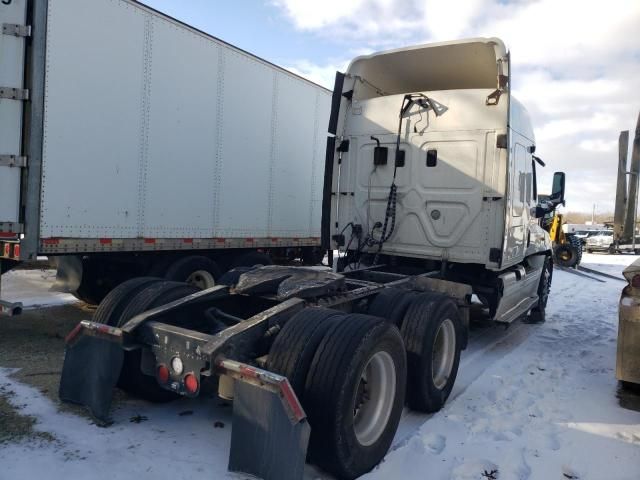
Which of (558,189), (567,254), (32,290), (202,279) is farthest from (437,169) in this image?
(567,254)

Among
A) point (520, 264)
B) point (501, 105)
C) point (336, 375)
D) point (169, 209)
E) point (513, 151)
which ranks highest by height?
point (501, 105)

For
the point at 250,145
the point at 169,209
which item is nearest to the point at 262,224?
the point at 250,145

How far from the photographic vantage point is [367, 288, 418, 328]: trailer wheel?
440cm

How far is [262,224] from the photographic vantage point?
820 centimetres

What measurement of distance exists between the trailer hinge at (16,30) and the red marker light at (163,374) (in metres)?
3.84

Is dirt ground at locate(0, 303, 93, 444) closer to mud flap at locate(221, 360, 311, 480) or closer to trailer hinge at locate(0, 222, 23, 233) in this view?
trailer hinge at locate(0, 222, 23, 233)

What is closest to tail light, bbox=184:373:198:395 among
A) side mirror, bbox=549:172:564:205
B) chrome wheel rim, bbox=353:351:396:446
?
chrome wheel rim, bbox=353:351:396:446

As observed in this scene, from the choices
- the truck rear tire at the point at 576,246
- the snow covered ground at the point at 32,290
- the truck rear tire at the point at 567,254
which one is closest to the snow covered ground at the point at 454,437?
the snow covered ground at the point at 32,290

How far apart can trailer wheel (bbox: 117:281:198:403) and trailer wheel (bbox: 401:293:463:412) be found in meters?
1.90

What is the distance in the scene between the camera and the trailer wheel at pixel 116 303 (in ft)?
13.3

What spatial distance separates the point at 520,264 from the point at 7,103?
687cm

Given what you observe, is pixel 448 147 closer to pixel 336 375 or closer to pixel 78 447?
pixel 336 375

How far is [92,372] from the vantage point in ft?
12.0

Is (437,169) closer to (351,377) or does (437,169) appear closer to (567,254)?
(351,377)
